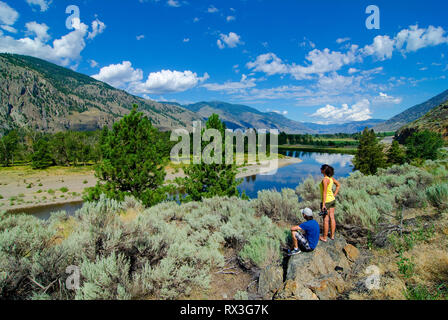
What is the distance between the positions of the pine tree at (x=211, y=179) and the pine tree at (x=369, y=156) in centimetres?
3181

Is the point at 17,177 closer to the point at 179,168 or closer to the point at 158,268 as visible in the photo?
the point at 179,168

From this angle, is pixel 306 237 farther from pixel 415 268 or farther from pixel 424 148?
pixel 424 148

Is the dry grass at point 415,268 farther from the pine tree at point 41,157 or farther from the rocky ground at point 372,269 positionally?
the pine tree at point 41,157

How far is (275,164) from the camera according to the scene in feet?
258

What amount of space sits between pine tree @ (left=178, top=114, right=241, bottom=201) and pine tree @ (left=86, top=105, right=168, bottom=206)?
7.54 ft

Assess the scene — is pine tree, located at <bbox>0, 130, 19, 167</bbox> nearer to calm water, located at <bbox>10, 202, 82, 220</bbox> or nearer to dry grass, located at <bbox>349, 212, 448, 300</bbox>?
calm water, located at <bbox>10, 202, 82, 220</bbox>

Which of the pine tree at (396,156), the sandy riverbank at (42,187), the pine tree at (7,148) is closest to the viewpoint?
the sandy riverbank at (42,187)

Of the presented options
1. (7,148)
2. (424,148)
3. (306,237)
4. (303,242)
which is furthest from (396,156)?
(7,148)

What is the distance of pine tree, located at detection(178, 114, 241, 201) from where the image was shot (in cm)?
1560

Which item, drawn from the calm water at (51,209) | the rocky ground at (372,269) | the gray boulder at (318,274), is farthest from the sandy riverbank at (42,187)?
the gray boulder at (318,274)

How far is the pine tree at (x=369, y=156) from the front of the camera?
126 feet

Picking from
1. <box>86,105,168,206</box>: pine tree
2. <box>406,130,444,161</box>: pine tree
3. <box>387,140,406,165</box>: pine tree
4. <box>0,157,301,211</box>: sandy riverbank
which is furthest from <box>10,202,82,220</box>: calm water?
<box>406,130,444,161</box>: pine tree
